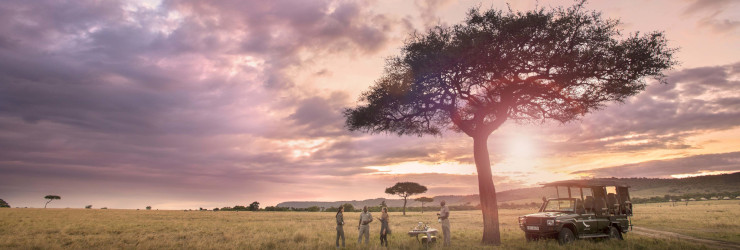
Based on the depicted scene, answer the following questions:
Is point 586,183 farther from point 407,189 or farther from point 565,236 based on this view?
point 407,189

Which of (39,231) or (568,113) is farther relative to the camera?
(39,231)

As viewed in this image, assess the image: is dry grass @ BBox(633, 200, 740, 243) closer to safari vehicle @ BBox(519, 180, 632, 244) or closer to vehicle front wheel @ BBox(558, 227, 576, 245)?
safari vehicle @ BBox(519, 180, 632, 244)

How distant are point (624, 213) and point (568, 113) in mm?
6035

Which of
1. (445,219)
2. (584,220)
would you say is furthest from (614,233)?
(445,219)

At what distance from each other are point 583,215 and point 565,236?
1.81 m

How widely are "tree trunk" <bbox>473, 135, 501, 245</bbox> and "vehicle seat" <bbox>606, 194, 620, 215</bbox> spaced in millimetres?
5726

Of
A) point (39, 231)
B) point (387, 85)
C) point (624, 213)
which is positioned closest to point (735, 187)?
point (624, 213)

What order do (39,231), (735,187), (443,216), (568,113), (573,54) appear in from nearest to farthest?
1. (443,216)
2. (573,54)
3. (568,113)
4. (39,231)
5. (735,187)

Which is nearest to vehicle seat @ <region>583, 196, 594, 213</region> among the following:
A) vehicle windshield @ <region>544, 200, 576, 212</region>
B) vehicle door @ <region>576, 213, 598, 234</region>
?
vehicle door @ <region>576, 213, 598, 234</region>

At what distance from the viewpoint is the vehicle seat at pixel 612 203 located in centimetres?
2056

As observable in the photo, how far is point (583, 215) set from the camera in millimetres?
18938

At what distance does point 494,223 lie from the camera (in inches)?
790

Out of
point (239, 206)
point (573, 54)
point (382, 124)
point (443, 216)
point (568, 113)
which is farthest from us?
point (239, 206)

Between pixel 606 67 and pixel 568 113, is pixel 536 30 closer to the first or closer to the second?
pixel 606 67
